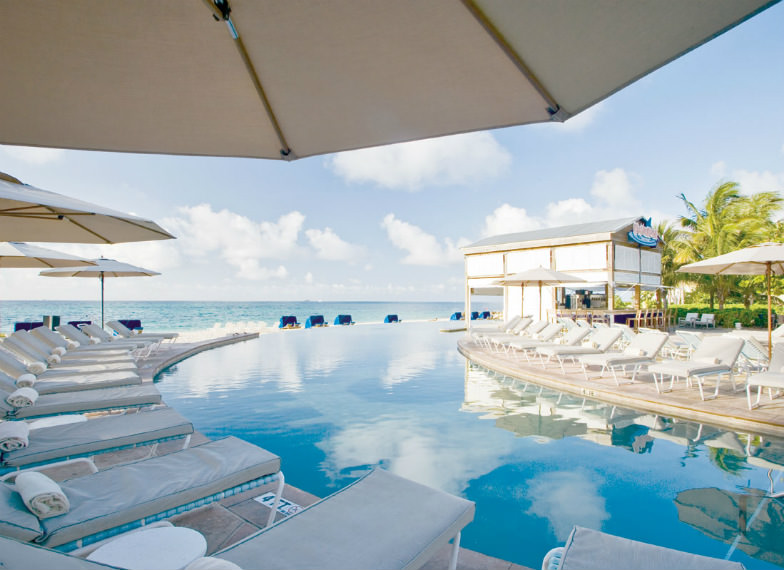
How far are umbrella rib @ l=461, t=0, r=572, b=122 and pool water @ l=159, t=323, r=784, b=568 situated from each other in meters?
2.88

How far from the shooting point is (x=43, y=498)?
6.47 feet

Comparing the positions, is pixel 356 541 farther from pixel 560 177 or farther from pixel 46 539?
pixel 560 177

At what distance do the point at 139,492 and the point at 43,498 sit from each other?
43cm

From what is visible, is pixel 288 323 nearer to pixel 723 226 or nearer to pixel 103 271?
pixel 103 271

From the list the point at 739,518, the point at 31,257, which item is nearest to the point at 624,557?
the point at 739,518

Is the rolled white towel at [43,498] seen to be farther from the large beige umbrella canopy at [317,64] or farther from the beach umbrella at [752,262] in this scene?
the beach umbrella at [752,262]

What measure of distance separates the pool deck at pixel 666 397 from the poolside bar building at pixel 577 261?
7223mm

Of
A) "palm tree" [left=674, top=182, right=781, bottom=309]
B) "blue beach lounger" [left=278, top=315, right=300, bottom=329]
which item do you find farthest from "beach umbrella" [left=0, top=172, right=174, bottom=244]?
"palm tree" [left=674, top=182, right=781, bottom=309]

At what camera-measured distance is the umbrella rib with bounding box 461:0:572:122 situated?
66.3 inches

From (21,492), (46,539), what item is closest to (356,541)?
(46,539)

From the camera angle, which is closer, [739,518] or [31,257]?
[739,518]

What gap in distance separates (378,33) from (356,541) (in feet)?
7.73

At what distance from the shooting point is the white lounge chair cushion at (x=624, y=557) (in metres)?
1.62

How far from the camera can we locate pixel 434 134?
2414mm
